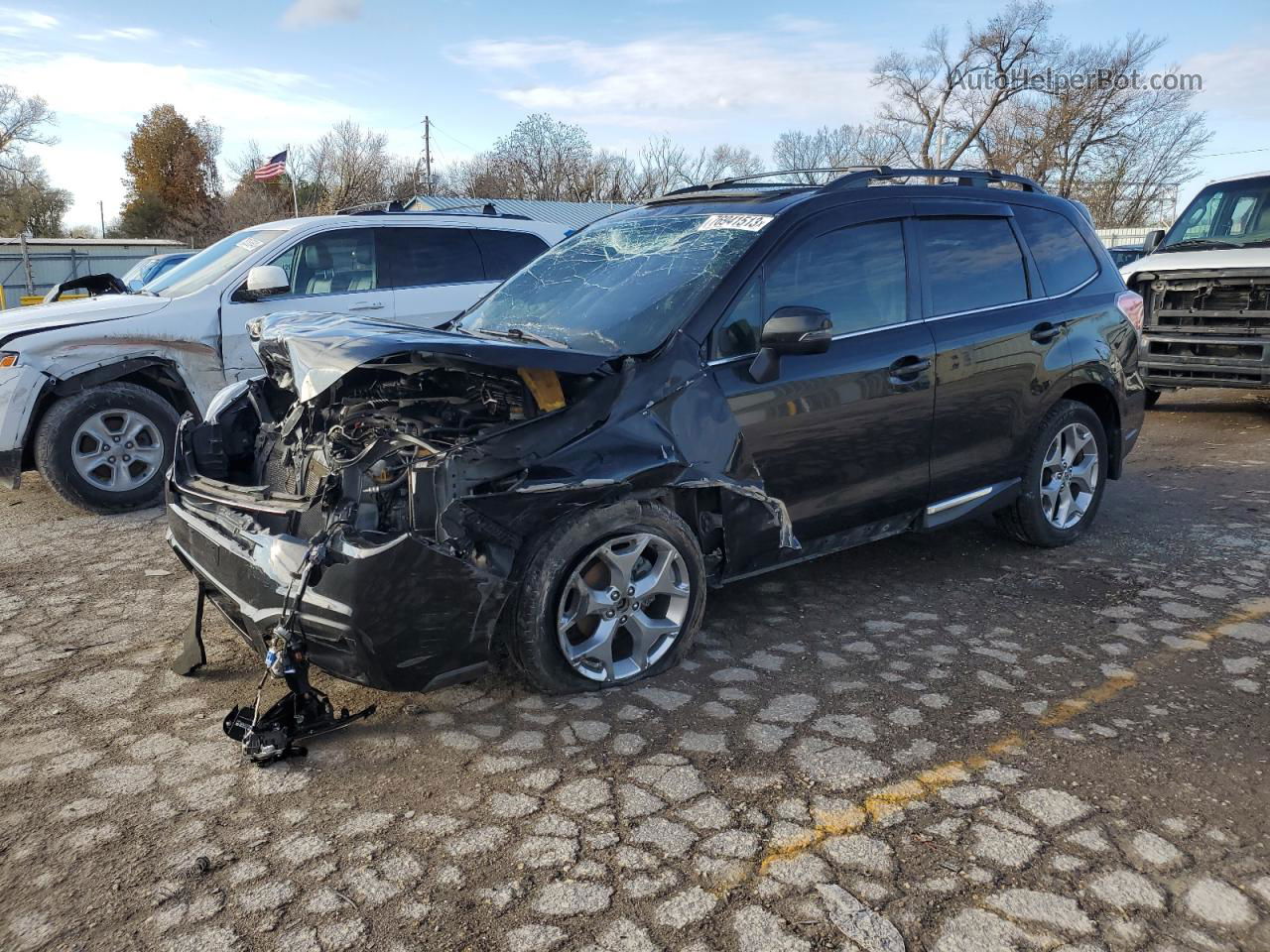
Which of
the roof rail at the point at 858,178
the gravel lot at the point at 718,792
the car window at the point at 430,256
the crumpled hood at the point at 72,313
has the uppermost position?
the roof rail at the point at 858,178

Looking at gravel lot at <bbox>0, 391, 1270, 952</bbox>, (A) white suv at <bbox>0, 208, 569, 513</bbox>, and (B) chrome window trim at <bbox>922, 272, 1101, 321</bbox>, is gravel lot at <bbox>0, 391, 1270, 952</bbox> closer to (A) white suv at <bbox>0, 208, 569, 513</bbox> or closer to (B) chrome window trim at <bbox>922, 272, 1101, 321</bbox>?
(B) chrome window trim at <bbox>922, 272, 1101, 321</bbox>

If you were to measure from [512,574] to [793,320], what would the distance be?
1.46 meters

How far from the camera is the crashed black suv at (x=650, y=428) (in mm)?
3094

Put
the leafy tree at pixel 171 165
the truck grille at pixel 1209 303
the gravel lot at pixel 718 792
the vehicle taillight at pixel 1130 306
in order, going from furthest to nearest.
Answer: the leafy tree at pixel 171 165
the truck grille at pixel 1209 303
the vehicle taillight at pixel 1130 306
the gravel lot at pixel 718 792

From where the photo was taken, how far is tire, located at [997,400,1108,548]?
496 centimetres

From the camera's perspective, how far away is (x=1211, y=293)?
919 centimetres

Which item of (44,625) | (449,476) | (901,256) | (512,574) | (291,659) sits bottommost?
(44,625)

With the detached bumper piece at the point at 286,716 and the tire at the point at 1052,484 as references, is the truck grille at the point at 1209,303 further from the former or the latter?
the detached bumper piece at the point at 286,716

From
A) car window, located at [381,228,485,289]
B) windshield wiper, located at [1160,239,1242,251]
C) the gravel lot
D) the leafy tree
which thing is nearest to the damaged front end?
the gravel lot

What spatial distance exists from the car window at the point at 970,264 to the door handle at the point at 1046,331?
0.57 ft

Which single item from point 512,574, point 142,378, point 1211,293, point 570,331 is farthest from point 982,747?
point 1211,293

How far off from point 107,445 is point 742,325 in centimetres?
465

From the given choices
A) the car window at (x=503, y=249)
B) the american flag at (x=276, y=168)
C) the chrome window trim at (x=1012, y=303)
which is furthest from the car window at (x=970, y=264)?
the american flag at (x=276, y=168)

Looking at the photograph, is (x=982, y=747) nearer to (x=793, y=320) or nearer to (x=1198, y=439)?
(x=793, y=320)
